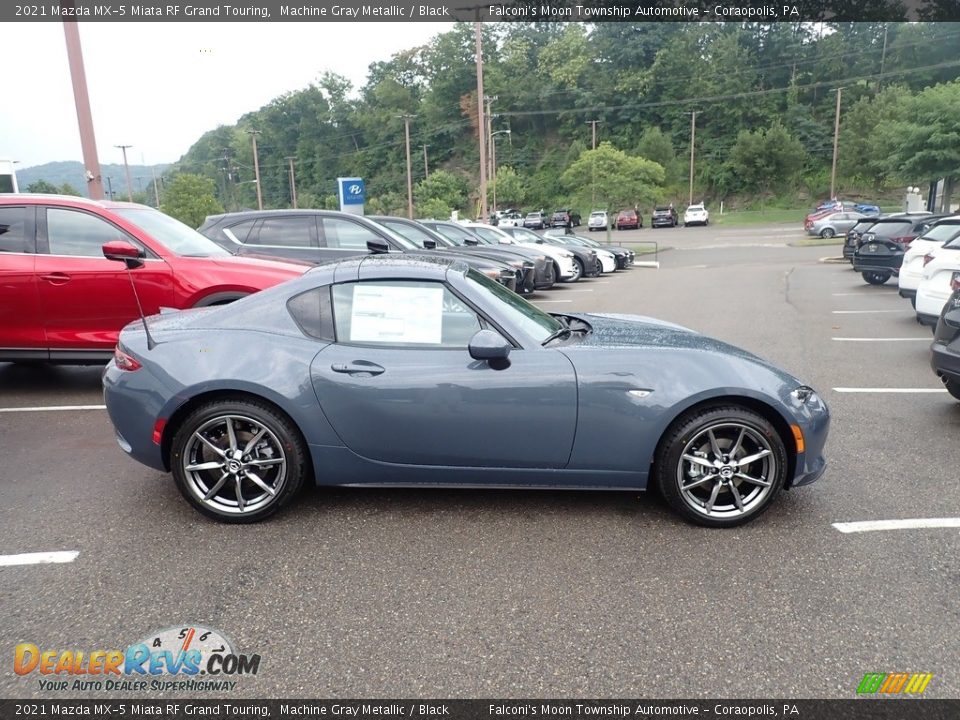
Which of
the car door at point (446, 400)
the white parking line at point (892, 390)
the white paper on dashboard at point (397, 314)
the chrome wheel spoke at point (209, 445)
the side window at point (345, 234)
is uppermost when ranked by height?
the side window at point (345, 234)

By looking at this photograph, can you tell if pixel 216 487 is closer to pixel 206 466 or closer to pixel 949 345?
pixel 206 466

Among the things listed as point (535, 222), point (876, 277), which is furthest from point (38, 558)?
point (535, 222)

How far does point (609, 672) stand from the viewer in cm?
244

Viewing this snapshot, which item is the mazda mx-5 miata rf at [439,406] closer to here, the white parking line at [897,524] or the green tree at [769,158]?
the white parking line at [897,524]

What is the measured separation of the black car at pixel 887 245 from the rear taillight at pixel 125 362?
1491 cm

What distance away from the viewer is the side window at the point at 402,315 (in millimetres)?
3623

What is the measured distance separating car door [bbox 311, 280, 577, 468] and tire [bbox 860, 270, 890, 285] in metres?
13.9

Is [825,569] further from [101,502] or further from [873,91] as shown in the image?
[873,91]

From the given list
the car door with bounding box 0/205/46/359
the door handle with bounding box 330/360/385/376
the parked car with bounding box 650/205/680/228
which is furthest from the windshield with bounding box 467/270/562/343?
the parked car with bounding box 650/205/680/228

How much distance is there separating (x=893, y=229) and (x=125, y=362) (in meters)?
15.9

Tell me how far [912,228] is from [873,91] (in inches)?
2662

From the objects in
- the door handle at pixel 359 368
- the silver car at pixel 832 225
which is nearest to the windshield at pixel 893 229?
the door handle at pixel 359 368

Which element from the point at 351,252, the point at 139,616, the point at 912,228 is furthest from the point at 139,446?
the point at 912,228

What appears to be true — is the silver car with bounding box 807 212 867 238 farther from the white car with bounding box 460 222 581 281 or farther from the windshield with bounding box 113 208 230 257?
the windshield with bounding box 113 208 230 257
